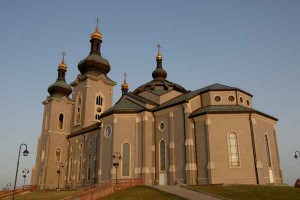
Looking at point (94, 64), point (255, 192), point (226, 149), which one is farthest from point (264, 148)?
point (94, 64)

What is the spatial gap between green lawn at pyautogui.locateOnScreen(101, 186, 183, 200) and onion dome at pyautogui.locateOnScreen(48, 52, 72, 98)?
30.7m

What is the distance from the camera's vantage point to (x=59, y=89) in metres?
52.3

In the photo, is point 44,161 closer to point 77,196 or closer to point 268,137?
point 77,196

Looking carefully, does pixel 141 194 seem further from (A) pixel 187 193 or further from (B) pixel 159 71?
(B) pixel 159 71

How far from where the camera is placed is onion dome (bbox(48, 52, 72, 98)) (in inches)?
2057

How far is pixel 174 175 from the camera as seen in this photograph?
31.4m

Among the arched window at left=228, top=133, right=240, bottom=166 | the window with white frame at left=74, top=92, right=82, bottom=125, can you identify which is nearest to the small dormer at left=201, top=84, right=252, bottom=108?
the arched window at left=228, top=133, right=240, bottom=166

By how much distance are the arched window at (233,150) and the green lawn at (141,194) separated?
30.2 ft

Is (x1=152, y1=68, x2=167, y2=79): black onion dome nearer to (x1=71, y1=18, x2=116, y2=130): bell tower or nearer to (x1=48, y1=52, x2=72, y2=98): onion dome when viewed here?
(x1=71, y1=18, x2=116, y2=130): bell tower

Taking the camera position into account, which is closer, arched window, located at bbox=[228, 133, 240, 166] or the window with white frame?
arched window, located at bbox=[228, 133, 240, 166]

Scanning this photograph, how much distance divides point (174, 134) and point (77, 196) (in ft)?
42.0

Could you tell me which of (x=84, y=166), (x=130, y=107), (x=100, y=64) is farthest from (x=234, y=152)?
(x=100, y=64)

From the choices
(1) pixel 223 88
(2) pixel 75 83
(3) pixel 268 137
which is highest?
(2) pixel 75 83

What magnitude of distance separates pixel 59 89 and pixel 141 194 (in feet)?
111
